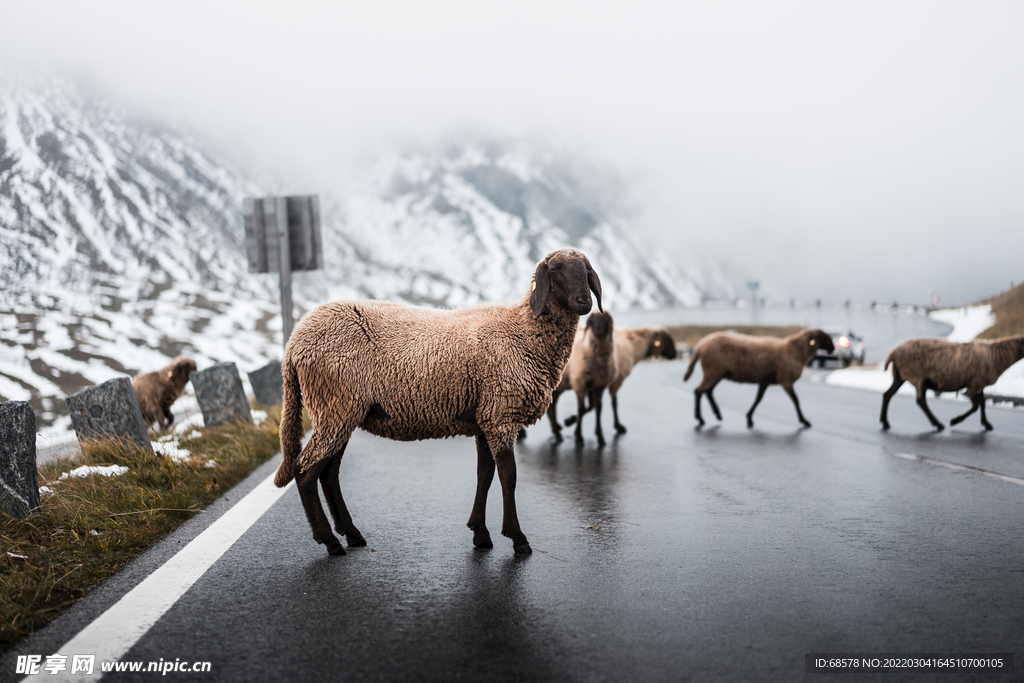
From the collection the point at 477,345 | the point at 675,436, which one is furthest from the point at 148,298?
the point at 477,345

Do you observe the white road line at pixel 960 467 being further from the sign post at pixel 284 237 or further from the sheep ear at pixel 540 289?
the sign post at pixel 284 237

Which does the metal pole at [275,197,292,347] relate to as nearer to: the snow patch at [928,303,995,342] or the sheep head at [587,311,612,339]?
the sheep head at [587,311,612,339]

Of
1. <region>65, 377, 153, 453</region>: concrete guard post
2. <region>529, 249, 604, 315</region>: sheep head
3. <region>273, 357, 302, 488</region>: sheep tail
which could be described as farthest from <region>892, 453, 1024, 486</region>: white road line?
<region>65, 377, 153, 453</region>: concrete guard post

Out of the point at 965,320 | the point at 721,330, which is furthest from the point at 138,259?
the point at 965,320

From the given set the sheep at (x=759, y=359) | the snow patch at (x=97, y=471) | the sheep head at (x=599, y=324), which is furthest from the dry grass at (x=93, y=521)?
the sheep at (x=759, y=359)

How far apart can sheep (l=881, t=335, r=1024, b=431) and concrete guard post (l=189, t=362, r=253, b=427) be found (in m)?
9.37

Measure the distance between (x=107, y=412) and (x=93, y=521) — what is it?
2772 millimetres

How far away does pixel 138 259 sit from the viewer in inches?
4491

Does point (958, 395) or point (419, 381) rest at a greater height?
point (419, 381)

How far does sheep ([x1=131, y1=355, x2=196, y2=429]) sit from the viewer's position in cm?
968

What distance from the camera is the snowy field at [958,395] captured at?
1429 cm

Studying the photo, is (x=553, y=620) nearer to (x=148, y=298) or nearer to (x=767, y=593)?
(x=767, y=593)

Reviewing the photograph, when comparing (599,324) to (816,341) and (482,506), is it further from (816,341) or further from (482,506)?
(482,506)

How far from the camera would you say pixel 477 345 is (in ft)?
14.3
